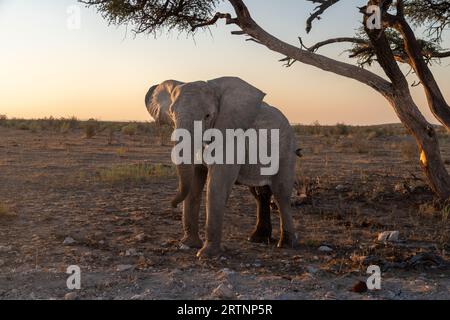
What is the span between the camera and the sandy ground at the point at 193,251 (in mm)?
5121

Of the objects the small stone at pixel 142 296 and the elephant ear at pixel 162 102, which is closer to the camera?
the small stone at pixel 142 296

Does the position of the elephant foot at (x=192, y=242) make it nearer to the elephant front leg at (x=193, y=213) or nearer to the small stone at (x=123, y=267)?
the elephant front leg at (x=193, y=213)

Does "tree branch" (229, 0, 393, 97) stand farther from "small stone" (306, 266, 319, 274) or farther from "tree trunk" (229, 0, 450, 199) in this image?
"small stone" (306, 266, 319, 274)

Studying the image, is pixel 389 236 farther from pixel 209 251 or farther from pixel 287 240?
pixel 209 251

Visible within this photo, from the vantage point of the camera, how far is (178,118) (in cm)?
597

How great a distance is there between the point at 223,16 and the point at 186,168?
180 inches

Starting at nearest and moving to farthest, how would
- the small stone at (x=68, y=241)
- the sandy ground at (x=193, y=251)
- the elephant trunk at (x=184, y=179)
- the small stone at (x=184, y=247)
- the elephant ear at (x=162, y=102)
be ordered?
the sandy ground at (x=193, y=251), the elephant trunk at (x=184, y=179), the elephant ear at (x=162, y=102), the small stone at (x=184, y=247), the small stone at (x=68, y=241)

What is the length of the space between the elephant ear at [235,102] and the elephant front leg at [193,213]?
744 millimetres

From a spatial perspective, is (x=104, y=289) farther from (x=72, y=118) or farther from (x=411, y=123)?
(x=72, y=118)

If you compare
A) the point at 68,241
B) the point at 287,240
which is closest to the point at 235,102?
the point at 287,240

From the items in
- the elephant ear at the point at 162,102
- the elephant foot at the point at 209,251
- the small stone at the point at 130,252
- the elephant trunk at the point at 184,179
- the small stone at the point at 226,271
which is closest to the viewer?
the small stone at the point at 226,271

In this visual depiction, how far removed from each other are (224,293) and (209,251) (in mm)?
1551

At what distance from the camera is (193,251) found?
6691 mm

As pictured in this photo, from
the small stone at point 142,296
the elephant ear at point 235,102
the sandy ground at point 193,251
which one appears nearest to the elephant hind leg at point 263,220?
the sandy ground at point 193,251
